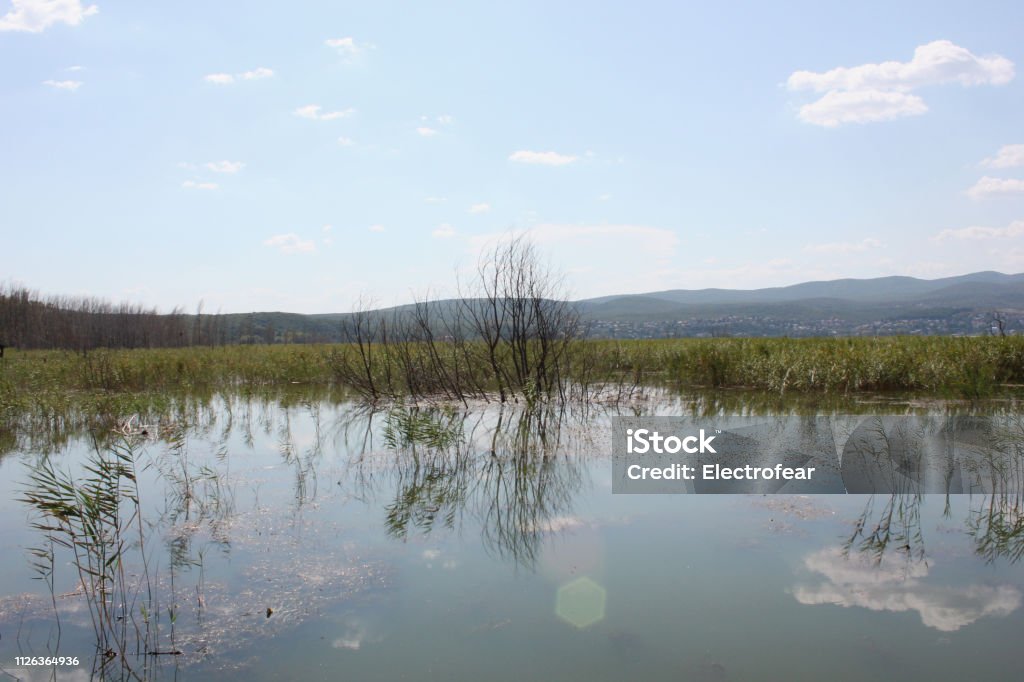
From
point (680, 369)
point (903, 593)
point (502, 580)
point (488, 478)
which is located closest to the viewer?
point (903, 593)

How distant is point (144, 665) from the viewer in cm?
411

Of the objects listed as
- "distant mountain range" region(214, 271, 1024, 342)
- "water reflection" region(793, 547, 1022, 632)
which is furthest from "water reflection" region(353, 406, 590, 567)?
"distant mountain range" region(214, 271, 1024, 342)

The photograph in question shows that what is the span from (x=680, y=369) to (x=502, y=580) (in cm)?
1457

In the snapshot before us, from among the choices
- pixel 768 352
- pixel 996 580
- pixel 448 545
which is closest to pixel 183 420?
pixel 448 545

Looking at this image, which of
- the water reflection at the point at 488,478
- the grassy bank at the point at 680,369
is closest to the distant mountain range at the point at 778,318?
the grassy bank at the point at 680,369

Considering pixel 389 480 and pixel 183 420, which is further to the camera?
pixel 183 420

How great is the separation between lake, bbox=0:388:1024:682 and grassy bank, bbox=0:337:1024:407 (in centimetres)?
719

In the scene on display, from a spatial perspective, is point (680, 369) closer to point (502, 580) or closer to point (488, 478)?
point (488, 478)

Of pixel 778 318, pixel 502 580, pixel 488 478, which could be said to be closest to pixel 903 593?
pixel 502 580

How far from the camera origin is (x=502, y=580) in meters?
5.36

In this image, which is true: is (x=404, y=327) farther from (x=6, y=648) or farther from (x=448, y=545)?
(x=6, y=648)

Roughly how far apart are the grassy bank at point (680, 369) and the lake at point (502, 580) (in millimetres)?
7186

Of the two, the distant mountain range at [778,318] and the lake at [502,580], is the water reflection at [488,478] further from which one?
the distant mountain range at [778,318]

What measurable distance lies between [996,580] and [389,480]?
585 cm
